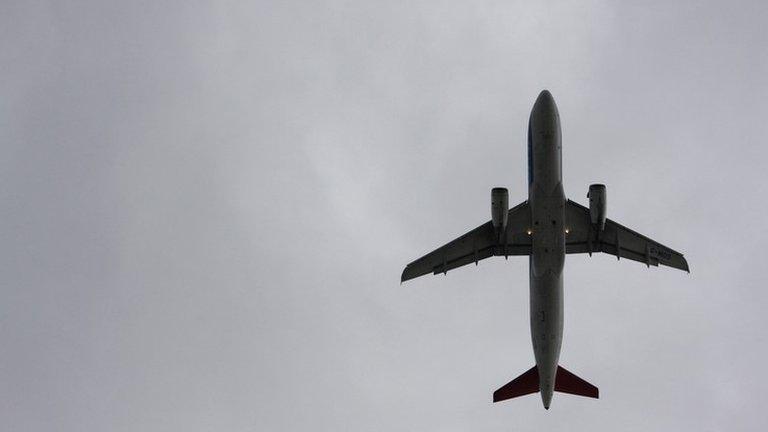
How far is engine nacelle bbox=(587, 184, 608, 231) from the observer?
4188cm

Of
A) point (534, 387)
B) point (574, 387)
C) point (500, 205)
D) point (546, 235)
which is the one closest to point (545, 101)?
point (500, 205)

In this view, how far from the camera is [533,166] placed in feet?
132

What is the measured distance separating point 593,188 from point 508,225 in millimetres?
5839

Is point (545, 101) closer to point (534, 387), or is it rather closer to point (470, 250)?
point (470, 250)

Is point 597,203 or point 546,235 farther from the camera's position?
point 597,203

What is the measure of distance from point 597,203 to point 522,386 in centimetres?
1329

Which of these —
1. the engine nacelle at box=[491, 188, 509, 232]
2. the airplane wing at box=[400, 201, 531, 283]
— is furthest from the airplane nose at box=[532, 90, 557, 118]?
the airplane wing at box=[400, 201, 531, 283]

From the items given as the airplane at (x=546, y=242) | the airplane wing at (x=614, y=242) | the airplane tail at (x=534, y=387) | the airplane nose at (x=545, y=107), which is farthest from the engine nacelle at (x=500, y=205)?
the airplane tail at (x=534, y=387)

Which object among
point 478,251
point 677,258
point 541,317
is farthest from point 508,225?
point 677,258

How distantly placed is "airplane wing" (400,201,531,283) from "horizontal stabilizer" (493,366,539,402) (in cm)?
785

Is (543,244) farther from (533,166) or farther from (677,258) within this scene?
(677,258)

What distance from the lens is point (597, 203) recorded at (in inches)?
1662

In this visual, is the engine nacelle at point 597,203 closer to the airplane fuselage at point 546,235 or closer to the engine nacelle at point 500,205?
the airplane fuselage at point 546,235

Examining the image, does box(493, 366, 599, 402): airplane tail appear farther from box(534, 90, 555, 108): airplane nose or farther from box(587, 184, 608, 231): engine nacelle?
box(534, 90, 555, 108): airplane nose
